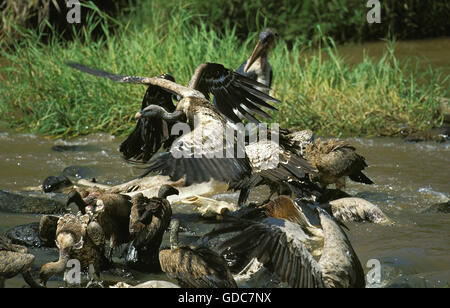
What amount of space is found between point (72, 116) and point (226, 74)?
2606 mm

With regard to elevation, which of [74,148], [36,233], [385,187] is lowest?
[385,187]

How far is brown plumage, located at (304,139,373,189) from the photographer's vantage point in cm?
580

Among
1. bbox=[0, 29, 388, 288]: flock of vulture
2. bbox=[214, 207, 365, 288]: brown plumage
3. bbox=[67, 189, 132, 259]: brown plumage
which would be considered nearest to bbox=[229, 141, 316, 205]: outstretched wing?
bbox=[0, 29, 388, 288]: flock of vulture

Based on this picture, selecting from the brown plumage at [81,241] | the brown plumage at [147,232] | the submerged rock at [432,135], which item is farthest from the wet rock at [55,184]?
the submerged rock at [432,135]

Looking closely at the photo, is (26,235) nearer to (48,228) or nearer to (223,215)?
(48,228)

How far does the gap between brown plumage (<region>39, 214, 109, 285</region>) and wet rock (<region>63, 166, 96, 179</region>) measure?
100 inches

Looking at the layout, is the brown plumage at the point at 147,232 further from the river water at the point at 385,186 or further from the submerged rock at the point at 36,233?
the submerged rock at the point at 36,233

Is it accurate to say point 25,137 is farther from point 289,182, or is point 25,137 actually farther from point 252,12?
point 252,12

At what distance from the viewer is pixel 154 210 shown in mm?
4742

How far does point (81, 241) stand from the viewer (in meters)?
4.29

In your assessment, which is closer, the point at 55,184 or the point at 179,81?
the point at 55,184

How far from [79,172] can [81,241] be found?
108 inches

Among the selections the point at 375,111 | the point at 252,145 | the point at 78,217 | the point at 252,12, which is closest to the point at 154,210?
the point at 78,217

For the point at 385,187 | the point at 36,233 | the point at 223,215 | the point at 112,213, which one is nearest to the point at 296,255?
the point at 223,215
